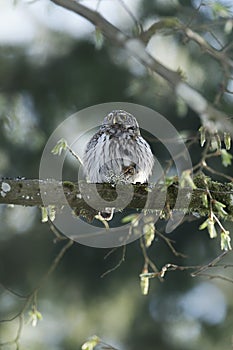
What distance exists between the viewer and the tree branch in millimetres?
3158

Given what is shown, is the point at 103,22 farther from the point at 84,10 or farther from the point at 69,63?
the point at 69,63

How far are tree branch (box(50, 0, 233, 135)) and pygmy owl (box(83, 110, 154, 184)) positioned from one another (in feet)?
7.36

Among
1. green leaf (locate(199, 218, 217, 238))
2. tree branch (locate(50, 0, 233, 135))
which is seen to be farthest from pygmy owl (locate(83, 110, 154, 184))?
tree branch (locate(50, 0, 233, 135))

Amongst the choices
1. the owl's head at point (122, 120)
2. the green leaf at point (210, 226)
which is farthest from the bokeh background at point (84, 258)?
the green leaf at point (210, 226)

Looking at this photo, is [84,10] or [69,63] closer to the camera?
[84,10]

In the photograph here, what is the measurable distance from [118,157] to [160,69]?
263 centimetres

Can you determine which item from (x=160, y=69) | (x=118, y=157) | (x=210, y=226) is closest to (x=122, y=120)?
(x=118, y=157)

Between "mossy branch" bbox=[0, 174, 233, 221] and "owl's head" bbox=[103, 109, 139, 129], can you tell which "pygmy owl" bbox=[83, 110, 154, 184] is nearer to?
"owl's head" bbox=[103, 109, 139, 129]

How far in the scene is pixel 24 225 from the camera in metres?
10.7

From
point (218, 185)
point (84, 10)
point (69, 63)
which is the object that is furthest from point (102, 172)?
point (69, 63)

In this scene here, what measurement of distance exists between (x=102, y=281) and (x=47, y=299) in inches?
28.9

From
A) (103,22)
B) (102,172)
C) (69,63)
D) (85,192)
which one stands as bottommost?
(69,63)

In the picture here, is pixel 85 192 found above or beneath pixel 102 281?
above

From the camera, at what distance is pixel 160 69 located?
10.8 ft
